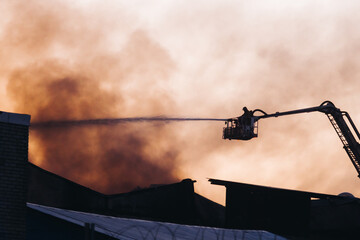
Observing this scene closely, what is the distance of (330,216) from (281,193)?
3.26m

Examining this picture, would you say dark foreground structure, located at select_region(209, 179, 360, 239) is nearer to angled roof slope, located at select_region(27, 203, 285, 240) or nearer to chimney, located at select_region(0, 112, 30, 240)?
angled roof slope, located at select_region(27, 203, 285, 240)

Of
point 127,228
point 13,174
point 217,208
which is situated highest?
point 217,208

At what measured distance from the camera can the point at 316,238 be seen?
113 feet

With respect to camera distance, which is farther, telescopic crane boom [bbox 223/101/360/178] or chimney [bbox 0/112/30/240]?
telescopic crane boom [bbox 223/101/360/178]

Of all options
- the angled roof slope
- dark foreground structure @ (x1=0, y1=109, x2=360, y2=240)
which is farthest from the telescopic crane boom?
the angled roof slope

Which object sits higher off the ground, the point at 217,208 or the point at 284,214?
the point at 217,208

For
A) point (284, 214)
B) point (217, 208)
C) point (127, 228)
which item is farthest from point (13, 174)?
point (217, 208)

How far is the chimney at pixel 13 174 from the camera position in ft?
53.9

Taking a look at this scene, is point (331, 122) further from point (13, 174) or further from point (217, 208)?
point (13, 174)

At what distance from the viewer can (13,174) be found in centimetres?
1691

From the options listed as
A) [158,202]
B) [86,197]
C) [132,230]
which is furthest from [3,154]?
[158,202]

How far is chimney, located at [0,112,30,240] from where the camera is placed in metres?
16.4

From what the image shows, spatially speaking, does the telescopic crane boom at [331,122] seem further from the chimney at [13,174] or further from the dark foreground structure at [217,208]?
the chimney at [13,174]

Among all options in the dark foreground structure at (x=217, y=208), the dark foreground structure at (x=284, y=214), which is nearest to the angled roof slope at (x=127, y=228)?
the dark foreground structure at (x=217, y=208)
